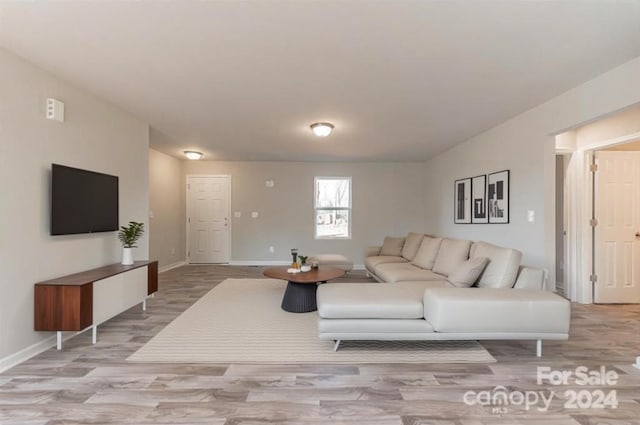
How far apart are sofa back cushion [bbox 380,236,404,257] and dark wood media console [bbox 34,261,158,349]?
160 inches

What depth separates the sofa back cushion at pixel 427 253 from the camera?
4.32 meters

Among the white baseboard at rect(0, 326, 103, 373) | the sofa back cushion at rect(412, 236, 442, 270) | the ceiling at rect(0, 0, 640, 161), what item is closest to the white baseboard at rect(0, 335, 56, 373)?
the white baseboard at rect(0, 326, 103, 373)

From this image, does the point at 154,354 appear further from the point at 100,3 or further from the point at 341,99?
the point at 341,99

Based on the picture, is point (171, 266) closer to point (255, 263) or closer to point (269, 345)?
point (255, 263)

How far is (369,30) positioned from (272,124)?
2.25 metres

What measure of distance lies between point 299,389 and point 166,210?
5.28m

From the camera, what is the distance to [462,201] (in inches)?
198

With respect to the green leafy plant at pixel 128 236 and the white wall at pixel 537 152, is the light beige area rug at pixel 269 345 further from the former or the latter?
the white wall at pixel 537 152

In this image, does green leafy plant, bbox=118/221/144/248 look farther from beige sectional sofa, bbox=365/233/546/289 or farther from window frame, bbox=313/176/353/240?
window frame, bbox=313/176/353/240

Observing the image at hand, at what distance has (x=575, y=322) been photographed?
3293 mm

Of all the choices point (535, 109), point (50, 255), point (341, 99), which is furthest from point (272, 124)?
point (535, 109)

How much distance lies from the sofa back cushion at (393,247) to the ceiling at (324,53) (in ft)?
8.12

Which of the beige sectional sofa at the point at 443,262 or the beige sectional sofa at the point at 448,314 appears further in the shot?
the beige sectional sofa at the point at 443,262

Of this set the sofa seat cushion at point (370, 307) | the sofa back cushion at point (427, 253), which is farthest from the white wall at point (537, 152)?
the sofa seat cushion at point (370, 307)
